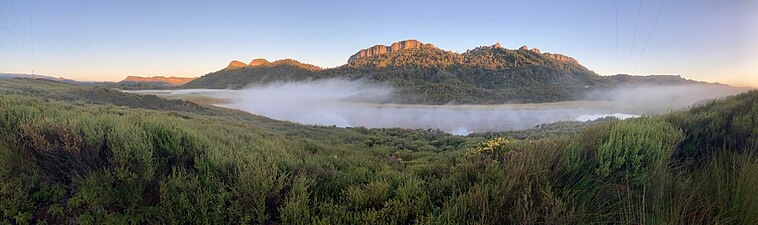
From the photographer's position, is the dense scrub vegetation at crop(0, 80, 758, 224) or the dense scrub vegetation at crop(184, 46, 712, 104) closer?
the dense scrub vegetation at crop(0, 80, 758, 224)

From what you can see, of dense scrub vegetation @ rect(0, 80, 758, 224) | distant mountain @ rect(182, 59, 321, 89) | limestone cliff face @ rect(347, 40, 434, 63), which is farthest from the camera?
limestone cliff face @ rect(347, 40, 434, 63)

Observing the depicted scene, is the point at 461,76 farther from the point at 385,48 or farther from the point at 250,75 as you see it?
the point at 250,75

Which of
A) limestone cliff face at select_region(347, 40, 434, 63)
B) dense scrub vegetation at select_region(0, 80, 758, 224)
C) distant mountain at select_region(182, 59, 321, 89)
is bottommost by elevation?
dense scrub vegetation at select_region(0, 80, 758, 224)

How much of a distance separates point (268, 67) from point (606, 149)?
347ft

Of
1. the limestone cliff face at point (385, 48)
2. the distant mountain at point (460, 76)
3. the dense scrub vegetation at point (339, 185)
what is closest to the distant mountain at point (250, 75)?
the distant mountain at point (460, 76)

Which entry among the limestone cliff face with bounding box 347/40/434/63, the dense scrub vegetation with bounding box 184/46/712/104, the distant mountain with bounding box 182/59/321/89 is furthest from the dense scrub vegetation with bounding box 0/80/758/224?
the limestone cliff face with bounding box 347/40/434/63

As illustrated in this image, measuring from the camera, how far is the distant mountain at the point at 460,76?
69438 mm

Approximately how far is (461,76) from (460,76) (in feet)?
0.84

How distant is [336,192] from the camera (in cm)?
321

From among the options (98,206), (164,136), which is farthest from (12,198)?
(164,136)

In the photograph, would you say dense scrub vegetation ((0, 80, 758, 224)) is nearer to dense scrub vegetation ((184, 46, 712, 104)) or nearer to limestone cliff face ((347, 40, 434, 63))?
dense scrub vegetation ((184, 46, 712, 104))

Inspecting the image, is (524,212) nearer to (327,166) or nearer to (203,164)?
(327,166)

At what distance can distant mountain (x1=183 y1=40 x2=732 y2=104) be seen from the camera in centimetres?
6944

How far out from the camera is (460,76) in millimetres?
90875
